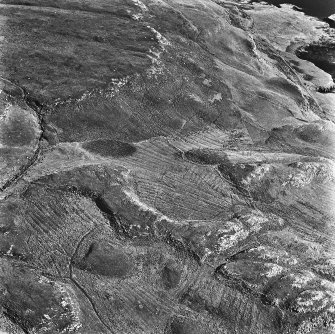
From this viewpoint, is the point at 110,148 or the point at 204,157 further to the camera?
the point at 204,157

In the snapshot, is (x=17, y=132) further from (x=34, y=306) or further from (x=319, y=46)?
(x=319, y=46)

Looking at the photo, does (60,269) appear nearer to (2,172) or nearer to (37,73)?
(2,172)

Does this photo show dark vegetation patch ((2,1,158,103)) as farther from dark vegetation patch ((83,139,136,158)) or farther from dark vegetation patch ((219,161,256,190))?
dark vegetation patch ((219,161,256,190))

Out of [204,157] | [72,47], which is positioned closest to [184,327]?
[204,157]

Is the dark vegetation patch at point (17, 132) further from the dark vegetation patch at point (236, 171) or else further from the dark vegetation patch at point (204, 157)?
the dark vegetation patch at point (236, 171)

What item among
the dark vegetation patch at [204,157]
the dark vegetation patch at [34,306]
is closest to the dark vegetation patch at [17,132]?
the dark vegetation patch at [204,157]
